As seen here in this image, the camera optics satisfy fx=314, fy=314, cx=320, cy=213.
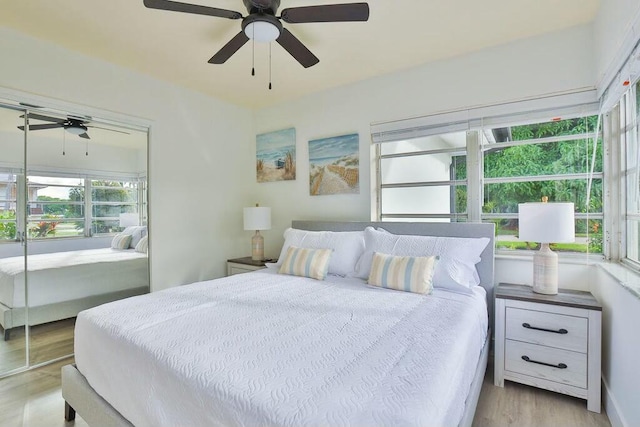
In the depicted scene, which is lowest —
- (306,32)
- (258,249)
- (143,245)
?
(258,249)

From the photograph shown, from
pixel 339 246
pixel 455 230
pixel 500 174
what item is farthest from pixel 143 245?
pixel 500 174

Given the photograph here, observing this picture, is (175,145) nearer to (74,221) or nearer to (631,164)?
(74,221)

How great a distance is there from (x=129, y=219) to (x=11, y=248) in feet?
2.87

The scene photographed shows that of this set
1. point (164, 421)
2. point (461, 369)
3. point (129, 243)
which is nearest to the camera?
point (164, 421)

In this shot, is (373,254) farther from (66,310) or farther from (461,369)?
(66,310)

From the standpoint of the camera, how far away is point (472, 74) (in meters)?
2.74

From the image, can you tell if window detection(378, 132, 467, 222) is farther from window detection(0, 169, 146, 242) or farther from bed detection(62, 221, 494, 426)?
window detection(0, 169, 146, 242)

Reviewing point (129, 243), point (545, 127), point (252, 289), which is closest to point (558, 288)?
point (545, 127)

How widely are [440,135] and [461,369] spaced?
2.23 metres

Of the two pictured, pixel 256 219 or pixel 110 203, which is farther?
pixel 256 219

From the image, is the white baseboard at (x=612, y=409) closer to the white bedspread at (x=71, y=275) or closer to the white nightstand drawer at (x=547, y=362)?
the white nightstand drawer at (x=547, y=362)

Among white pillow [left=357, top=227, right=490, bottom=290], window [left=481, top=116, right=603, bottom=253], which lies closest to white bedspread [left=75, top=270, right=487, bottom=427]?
white pillow [left=357, top=227, right=490, bottom=290]

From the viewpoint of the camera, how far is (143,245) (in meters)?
3.22

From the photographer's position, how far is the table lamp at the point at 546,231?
6.83 ft
